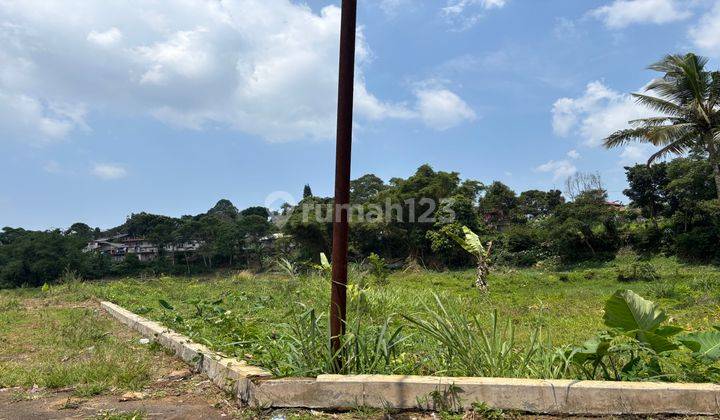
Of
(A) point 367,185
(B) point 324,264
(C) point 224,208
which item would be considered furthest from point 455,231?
(C) point 224,208

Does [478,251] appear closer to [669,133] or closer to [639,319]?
[639,319]

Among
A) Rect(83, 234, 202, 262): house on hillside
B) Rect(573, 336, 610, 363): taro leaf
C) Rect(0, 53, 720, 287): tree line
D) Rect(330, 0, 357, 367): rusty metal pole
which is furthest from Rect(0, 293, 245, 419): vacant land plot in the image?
Rect(83, 234, 202, 262): house on hillside

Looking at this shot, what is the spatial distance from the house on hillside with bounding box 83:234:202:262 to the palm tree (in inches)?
1582

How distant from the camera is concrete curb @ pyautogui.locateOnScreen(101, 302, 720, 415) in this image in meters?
2.56

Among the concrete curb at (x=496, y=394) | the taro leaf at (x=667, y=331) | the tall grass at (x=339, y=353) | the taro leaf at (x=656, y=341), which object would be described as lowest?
the concrete curb at (x=496, y=394)

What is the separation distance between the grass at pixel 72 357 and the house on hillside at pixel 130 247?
42633 mm

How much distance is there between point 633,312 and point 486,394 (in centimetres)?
109

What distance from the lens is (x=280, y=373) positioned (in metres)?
3.05

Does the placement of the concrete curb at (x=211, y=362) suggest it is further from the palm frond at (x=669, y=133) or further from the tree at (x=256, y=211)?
the tree at (x=256, y=211)

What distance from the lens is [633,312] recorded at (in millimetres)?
2982

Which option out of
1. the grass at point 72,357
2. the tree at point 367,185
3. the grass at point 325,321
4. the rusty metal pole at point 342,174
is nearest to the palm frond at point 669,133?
the grass at point 325,321

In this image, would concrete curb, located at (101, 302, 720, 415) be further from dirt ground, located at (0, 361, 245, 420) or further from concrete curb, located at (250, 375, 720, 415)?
dirt ground, located at (0, 361, 245, 420)

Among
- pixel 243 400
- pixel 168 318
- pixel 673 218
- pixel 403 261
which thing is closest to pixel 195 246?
pixel 403 261

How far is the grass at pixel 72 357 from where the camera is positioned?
3768 millimetres
